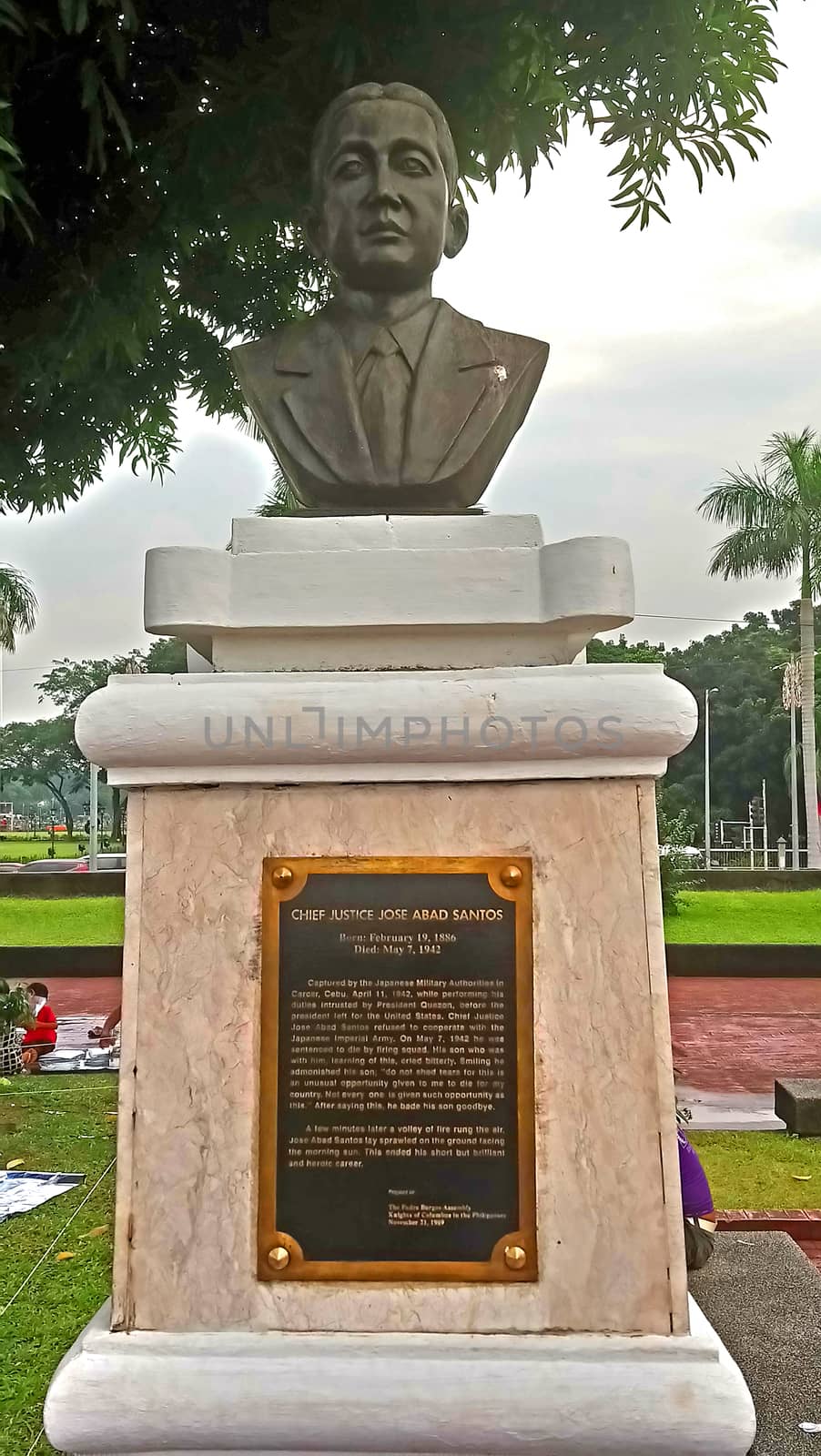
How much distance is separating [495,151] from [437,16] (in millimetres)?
748

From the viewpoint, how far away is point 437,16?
14.0 feet

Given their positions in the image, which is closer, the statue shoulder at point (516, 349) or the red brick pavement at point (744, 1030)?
the statue shoulder at point (516, 349)

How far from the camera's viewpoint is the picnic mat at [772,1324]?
259 cm

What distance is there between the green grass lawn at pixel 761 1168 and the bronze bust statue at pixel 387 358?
4305mm

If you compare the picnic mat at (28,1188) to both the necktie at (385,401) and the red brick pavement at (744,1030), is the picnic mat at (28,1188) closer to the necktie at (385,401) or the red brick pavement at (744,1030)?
the necktie at (385,401)

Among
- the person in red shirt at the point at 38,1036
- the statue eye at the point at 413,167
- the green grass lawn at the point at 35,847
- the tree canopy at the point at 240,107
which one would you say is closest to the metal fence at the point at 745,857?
the green grass lawn at the point at 35,847

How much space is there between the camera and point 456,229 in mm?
3070

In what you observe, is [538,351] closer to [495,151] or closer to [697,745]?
[495,151]

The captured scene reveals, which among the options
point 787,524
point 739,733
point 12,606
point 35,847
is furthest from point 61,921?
point 35,847

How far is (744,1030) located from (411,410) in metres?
10.3

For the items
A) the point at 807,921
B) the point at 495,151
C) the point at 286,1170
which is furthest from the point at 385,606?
the point at 807,921

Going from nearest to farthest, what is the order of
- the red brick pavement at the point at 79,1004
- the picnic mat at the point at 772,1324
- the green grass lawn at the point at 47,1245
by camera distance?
the picnic mat at the point at 772,1324
the green grass lawn at the point at 47,1245
the red brick pavement at the point at 79,1004

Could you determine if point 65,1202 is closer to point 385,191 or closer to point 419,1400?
point 419,1400

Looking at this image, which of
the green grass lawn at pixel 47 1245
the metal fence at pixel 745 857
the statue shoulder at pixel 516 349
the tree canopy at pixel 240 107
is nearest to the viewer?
the statue shoulder at pixel 516 349
